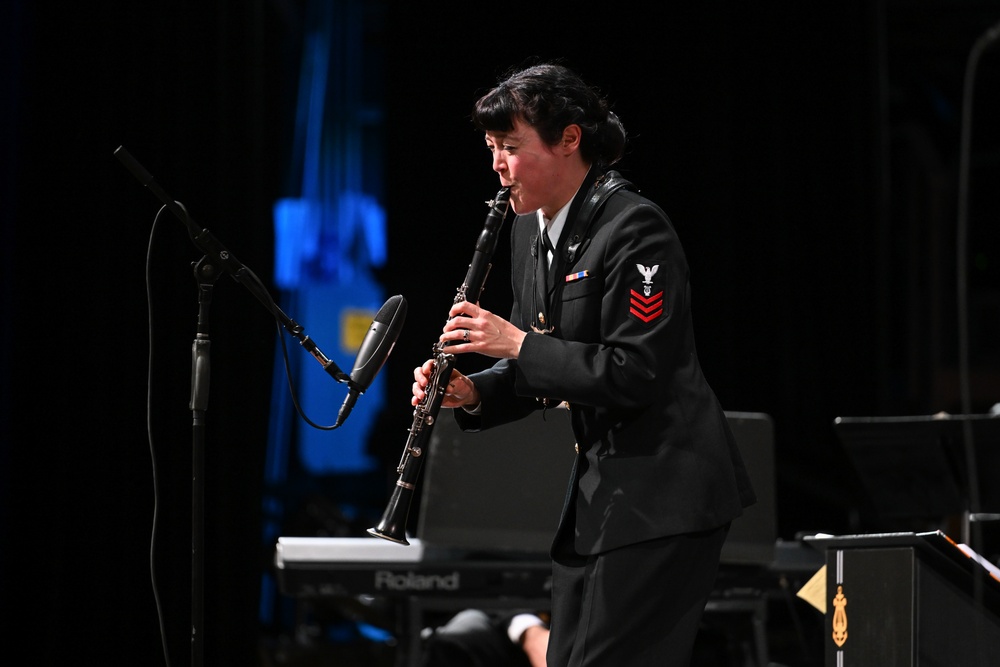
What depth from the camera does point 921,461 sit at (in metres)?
3.21

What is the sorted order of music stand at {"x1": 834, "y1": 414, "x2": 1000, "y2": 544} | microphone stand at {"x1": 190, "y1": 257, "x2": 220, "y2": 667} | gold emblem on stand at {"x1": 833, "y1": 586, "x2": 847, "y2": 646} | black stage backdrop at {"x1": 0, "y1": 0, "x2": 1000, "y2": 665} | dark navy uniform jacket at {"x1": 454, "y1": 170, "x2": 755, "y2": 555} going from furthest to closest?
black stage backdrop at {"x1": 0, "y1": 0, "x2": 1000, "y2": 665} < music stand at {"x1": 834, "y1": 414, "x2": 1000, "y2": 544} < gold emblem on stand at {"x1": 833, "y1": 586, "x2": 847, "y2": 646} < microphone stand at {"x1": 190, "y1": 257, "x2": 220, "y2": 667} < dark navy uniform jacket at {"x1": 454, "y1": 170, "x2": 755, "y2": 555}

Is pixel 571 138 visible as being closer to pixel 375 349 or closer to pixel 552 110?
pixel 552 110

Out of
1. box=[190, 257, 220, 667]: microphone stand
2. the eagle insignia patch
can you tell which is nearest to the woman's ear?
the eagle insignia patch

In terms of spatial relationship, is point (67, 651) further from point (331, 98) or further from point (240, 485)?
point (331, 98)

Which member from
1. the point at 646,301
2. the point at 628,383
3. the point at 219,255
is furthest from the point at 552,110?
the point at 219,255

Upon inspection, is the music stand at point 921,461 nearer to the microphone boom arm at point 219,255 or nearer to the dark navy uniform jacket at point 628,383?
the dark navy uniform jacket at point 628,383

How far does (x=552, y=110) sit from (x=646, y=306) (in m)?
0.41

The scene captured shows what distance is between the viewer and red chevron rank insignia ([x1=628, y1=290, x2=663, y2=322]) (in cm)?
186

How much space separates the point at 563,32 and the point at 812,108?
1165 mm

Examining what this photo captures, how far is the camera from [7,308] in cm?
387

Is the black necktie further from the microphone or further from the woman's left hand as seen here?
the microphone

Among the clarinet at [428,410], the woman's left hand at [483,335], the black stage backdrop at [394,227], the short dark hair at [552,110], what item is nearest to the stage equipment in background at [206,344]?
the clarinet at [428,410]

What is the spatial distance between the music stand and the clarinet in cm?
139

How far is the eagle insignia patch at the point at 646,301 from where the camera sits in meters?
1.86
